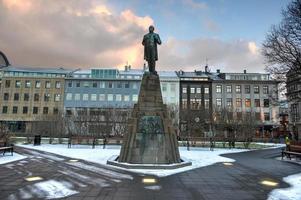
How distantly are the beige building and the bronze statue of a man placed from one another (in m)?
56.4

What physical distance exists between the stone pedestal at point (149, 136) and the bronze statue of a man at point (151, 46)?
5.67 feet

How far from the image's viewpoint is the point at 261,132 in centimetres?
6091

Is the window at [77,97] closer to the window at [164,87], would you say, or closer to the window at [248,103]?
the window at [164,87]

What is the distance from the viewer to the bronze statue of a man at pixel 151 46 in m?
14.4

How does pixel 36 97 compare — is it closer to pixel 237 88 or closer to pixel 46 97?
pixel 46 97

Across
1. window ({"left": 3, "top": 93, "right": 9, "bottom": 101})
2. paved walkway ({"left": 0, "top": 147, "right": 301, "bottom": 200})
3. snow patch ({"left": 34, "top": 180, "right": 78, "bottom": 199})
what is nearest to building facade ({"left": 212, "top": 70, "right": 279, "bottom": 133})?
window ({"left": 3, "top": 93, "right": 9, "bottom": 101})

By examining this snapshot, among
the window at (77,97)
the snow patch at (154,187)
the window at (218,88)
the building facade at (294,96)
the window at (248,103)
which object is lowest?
the snow patch at (154,187)

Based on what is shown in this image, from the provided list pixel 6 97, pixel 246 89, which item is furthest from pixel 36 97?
pixel 246 89

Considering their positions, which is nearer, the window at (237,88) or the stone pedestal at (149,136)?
the stone pedestal at (149,136)

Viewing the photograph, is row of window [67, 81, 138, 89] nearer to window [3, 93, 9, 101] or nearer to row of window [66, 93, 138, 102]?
row of window [66, 93, 138, 102]

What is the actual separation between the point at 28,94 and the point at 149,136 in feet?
207

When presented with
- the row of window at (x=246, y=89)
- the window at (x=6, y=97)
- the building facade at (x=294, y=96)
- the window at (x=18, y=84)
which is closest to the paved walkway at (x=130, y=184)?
the building facade at (x=294, y=96)

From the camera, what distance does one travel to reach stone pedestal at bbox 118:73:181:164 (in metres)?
12.5

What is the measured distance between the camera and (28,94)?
6656 cm
